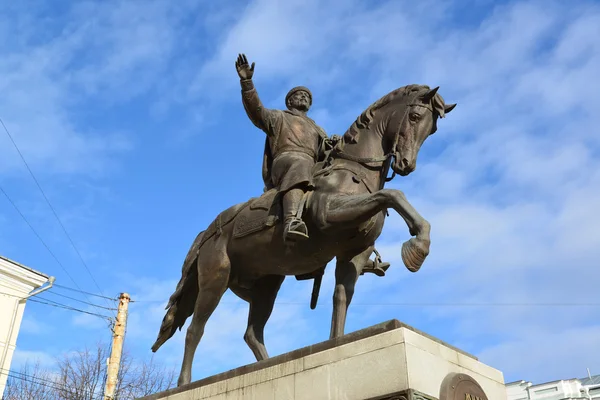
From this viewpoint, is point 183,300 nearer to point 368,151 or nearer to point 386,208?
point 368,151

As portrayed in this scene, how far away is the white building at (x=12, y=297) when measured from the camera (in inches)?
803

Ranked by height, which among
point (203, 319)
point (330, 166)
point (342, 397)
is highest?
point (330, 166)

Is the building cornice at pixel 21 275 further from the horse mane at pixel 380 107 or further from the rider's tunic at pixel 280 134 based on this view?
the horse mane at pixel 380 107

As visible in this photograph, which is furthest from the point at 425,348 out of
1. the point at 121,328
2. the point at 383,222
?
the point at 121,328

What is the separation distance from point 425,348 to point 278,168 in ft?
11.7

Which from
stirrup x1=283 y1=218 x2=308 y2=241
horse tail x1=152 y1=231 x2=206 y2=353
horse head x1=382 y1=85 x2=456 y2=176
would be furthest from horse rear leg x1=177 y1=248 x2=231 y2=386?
horse head x1=382 y1=85 x2=456 y2=176

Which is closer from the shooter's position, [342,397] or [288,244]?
[342,397]

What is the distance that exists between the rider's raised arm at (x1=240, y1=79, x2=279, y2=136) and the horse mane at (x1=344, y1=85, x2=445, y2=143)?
1.13 metres

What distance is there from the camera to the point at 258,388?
7.00 meters

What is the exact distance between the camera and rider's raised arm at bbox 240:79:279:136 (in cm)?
927

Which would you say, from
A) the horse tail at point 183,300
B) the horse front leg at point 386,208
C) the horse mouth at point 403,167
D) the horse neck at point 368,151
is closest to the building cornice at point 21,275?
the horse tail at point 183,300

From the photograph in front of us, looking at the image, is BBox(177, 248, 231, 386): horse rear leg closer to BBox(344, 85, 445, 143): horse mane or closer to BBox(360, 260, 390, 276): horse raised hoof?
BBox(360, 260, 390, 276): horse raised hoof

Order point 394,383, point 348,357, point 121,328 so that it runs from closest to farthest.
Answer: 1. point 394,383
2. point 348,357
3. point 121,328

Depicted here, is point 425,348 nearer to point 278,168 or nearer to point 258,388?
point 258,388
